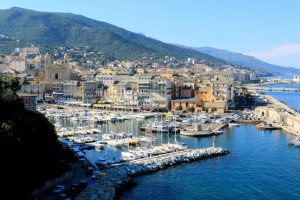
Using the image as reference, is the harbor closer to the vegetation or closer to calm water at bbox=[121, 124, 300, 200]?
calm water at bbox=[121, 124, 300, 200]

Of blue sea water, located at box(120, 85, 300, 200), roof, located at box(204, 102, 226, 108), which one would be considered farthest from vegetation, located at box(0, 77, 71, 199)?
roof, located at box(204, 102, 226, 108)

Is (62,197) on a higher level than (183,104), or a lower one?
lower

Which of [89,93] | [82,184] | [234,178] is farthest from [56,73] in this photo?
[82,184]

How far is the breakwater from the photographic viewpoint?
1764 centimetres

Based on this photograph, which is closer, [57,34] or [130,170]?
[130,170]

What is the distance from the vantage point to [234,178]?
858 inches

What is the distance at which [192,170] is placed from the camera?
23078 millimetres

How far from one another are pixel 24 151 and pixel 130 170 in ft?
20.4

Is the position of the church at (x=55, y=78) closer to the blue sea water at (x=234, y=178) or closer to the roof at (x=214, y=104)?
the roof at (x=214, y=104)

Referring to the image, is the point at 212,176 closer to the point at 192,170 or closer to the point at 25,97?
the point at 192,170

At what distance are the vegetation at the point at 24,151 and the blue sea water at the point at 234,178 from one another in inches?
142

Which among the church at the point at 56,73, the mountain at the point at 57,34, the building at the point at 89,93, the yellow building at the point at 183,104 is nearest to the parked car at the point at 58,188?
the yellow building at the point at 183,104

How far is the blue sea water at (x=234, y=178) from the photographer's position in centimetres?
1922

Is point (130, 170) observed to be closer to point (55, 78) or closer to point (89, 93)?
point (89, 93)
